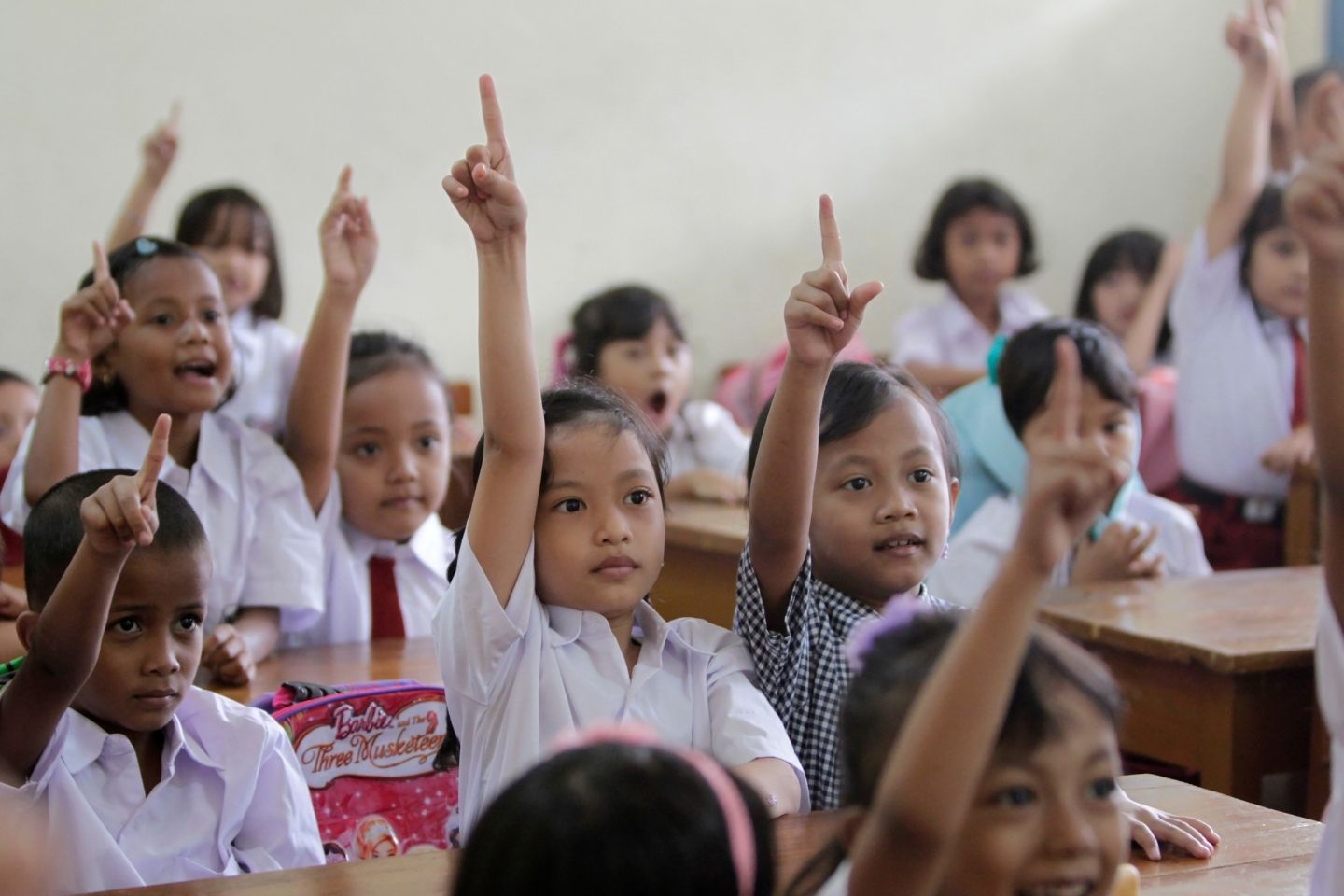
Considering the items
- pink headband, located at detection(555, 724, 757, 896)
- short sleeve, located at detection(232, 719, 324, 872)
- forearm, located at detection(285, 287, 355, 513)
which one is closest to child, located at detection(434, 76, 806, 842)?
short sleeve, located at detection(232, 719, 324, 872)

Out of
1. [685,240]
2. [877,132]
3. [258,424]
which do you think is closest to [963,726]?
[258,424]

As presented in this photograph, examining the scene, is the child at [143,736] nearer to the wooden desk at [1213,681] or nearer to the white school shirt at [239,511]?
the white school shirt at [239,511]

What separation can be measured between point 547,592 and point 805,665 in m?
0.29

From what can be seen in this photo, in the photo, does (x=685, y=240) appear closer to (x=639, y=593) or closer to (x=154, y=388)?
(x=154, y=388)

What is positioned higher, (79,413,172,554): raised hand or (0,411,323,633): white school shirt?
(79,413,172,554): raised hand

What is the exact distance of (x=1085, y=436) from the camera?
2.64m

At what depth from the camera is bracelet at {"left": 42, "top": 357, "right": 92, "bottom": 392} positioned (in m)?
2.22

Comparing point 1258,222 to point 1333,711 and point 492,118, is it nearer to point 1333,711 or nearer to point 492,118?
point 492,118

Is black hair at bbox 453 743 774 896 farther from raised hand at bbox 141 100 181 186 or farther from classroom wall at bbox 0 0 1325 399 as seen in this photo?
classroom wall at bbox 0 0 1325 399

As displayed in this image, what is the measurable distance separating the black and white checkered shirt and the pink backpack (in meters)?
0.41

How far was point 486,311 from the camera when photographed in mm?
1425

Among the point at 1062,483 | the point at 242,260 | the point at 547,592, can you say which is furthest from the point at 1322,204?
the point at 242,260

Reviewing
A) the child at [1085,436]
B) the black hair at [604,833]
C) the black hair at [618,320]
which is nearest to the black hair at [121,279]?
the child at [1085,436]

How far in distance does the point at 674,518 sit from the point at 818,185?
248 cm
